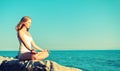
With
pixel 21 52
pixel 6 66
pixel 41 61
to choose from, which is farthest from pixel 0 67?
pixel 41 61

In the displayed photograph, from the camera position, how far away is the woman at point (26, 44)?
9.66 metres

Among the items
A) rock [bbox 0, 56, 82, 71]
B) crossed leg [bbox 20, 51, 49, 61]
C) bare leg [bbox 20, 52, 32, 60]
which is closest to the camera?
rock [bbox 0, 56, 82, 71]

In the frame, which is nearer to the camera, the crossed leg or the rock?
the rock

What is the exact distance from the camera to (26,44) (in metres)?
9.84

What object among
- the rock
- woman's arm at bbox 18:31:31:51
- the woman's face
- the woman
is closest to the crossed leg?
the woman

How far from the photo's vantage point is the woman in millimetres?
9664

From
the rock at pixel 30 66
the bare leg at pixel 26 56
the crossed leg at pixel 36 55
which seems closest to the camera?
the rock at pixel 30 66

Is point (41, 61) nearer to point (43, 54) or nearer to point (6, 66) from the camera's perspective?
point (43, 54)

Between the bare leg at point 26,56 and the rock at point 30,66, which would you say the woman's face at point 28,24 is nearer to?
the bare leg at point 26,56

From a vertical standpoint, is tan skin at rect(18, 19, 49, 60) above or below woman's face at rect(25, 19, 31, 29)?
below

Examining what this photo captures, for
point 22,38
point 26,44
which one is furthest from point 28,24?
point 26,44

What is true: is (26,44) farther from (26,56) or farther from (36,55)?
(36,55)

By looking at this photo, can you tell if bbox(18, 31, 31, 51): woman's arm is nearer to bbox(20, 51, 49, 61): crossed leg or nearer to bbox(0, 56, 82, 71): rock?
bbox(20, 51, 49, 61): crossed leg

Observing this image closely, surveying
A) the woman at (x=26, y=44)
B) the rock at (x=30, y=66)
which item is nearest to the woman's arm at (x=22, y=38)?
the woman at (x=26, y=44)
